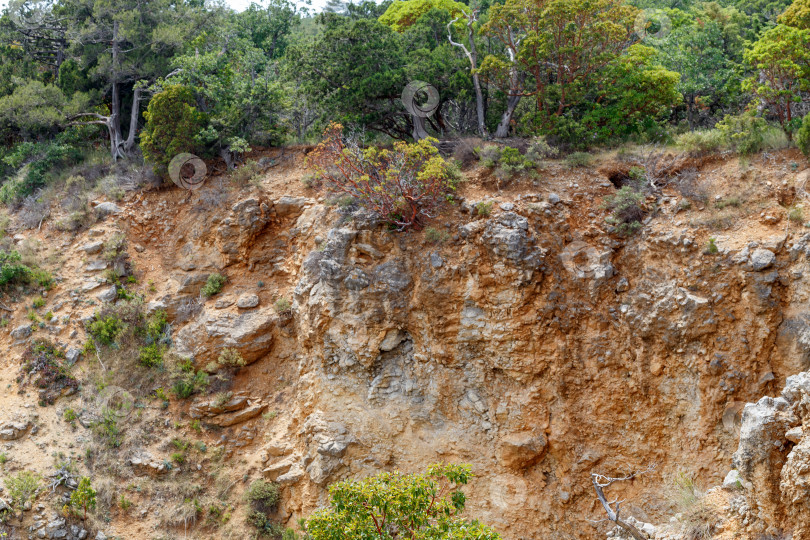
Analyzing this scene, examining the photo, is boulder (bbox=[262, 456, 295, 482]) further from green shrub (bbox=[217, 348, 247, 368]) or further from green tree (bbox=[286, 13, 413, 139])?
green tree (bbox=[286, 13, 413, 139])

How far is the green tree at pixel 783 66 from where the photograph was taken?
47.5 feet

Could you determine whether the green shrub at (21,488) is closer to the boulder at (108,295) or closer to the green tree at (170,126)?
the boulder at (108,295)

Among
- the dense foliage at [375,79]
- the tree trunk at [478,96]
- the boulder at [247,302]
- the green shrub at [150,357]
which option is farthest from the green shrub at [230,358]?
the tree trunk at [478,96]

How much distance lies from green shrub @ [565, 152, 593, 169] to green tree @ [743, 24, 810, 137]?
3.90 m

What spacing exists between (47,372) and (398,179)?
31.9ft

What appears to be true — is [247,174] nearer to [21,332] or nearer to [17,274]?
[17,274]

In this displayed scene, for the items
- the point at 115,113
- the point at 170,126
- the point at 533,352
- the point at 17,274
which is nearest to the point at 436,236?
the point at 533,352

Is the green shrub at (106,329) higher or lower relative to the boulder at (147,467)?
higher

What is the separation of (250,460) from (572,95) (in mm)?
12203

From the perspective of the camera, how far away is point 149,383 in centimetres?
1602

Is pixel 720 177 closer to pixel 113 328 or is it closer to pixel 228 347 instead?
pixel 228 347

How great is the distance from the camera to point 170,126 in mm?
18906

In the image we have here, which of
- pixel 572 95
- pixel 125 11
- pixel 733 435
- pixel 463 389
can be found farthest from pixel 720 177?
pixel 125 11

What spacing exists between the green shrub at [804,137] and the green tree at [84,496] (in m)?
16.4
